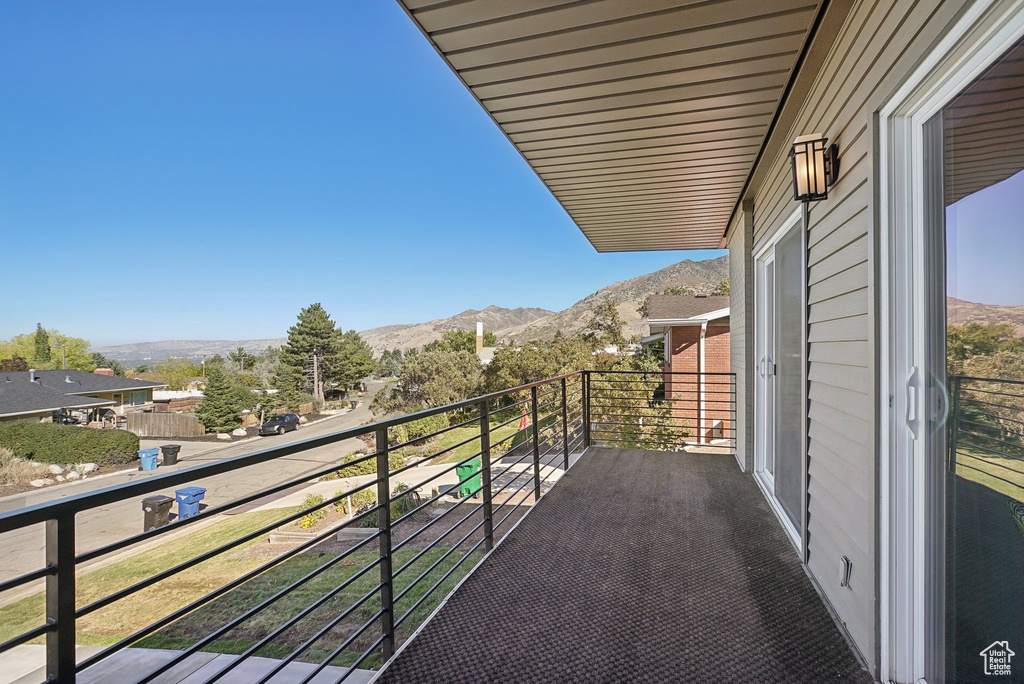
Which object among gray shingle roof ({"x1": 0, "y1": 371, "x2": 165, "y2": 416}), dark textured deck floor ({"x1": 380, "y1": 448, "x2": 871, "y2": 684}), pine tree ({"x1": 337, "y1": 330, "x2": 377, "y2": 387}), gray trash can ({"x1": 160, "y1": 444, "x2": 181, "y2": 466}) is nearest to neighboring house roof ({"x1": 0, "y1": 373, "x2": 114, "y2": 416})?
gray shingle roof ({"x1": 0, "y1": 371, "x2": 165, "y2": 416})

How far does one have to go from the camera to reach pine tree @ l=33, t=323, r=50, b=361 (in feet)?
131

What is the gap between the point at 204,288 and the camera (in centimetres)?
7325

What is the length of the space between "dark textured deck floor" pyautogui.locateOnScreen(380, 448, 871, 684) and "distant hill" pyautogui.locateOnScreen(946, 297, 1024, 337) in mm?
1289

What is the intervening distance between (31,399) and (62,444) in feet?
24.3

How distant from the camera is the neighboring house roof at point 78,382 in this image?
28.6 m

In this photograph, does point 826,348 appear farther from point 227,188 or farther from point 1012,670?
point 227,188

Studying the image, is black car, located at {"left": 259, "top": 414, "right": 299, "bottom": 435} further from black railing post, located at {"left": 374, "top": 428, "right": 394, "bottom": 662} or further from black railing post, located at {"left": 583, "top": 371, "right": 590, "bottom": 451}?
black railing post, located at {"left": 374, "top": 428, "right": 394, "bottom": 662}

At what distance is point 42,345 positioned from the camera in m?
40.3

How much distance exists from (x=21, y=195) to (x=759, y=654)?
91.7 m

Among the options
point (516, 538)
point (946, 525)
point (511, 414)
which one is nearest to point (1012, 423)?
point (946, 525)

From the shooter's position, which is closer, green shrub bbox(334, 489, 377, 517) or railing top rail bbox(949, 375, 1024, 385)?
railing top rail bbox(949, 375, 1024, 385)

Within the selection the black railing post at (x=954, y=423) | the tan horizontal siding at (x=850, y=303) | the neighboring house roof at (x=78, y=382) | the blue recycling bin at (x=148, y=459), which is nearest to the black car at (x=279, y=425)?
the blue recycling bin at (x=148, y=459)

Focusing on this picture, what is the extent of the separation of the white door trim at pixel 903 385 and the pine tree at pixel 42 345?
5432cm

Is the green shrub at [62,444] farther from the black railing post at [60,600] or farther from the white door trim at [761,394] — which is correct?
the black railing post at [60,600]
